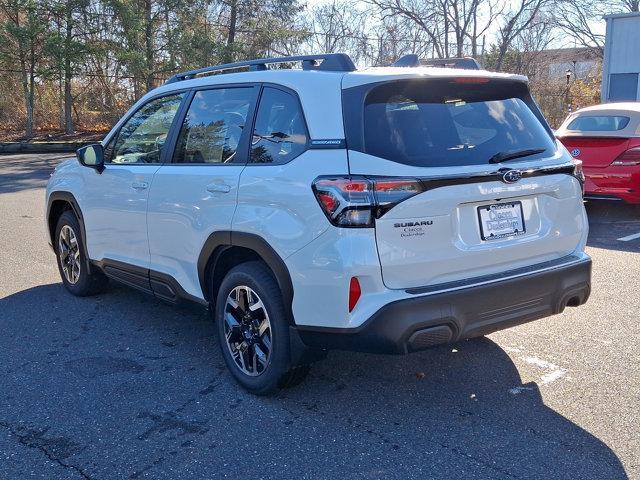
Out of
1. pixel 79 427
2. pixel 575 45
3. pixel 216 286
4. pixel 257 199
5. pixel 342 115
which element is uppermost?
pixel 575 45

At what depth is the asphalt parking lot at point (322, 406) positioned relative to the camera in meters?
3.19

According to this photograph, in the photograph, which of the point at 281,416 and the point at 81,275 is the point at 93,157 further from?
the point at 281,416

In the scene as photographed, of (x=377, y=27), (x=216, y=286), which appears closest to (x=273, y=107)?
(x=216, y=286)

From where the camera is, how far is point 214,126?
4312mm

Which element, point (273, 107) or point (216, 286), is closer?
point (273, 107)

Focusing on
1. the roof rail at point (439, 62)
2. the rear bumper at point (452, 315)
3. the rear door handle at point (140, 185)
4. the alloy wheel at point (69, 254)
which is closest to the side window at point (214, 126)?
the rear door handle at point (140, 185)

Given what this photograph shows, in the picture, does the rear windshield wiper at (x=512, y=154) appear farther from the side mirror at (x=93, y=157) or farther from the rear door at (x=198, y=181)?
the side mirror at (x=93, y=157)

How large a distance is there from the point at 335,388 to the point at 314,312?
32.4 inches

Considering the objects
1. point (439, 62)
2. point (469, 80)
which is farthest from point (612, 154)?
point (469, 80)

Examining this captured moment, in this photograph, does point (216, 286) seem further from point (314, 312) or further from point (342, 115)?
point (342, 115)

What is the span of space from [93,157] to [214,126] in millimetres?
1402

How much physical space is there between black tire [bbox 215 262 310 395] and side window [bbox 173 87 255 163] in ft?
2.33

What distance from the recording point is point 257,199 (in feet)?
12.1

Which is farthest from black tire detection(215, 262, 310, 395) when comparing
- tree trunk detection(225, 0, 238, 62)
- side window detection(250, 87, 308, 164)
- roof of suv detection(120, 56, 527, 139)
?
tree trunk detection(225, 0, 238, 62)
